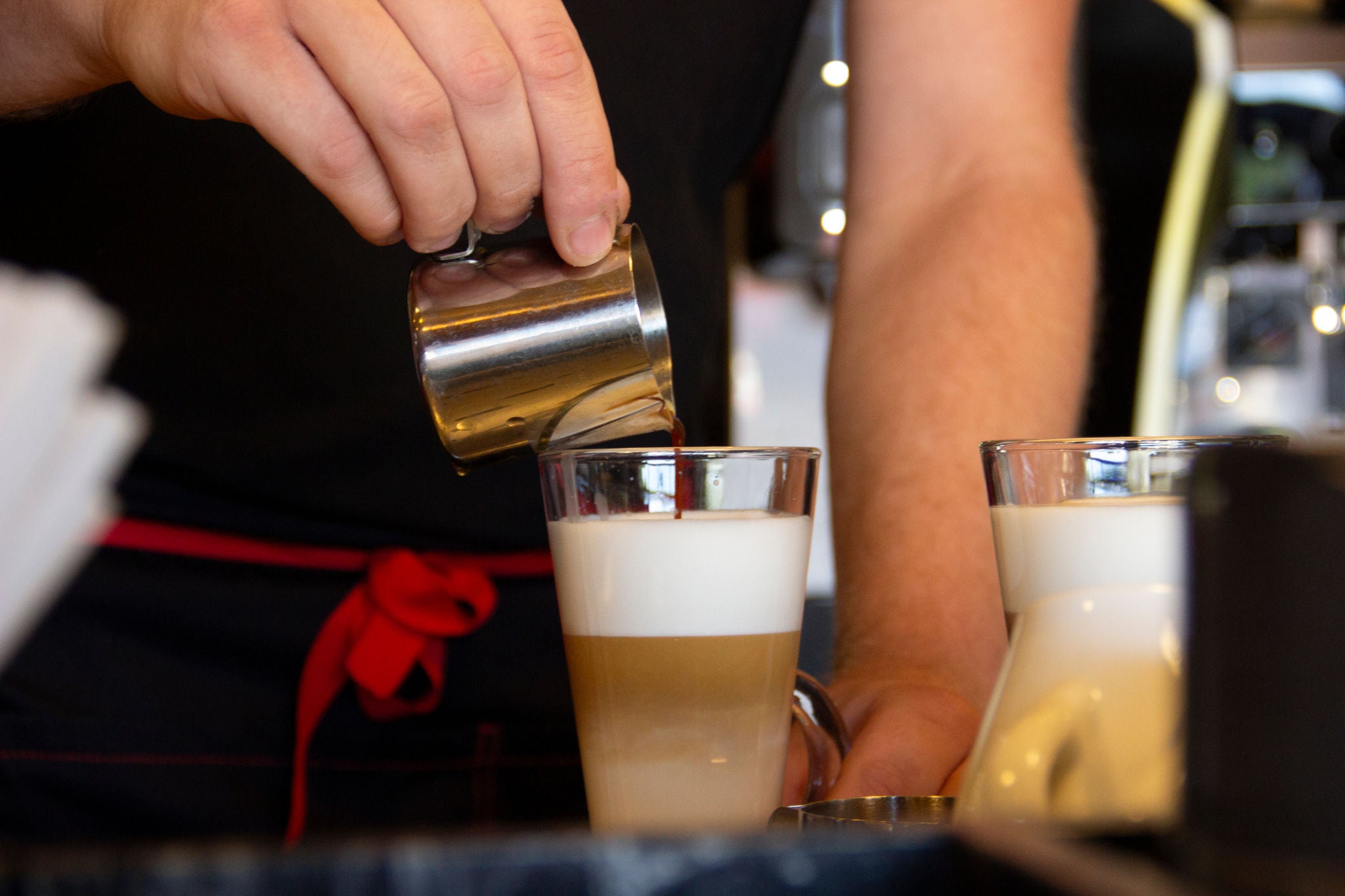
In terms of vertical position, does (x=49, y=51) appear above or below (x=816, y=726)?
above

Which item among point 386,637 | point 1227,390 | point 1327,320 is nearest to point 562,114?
point 386,637

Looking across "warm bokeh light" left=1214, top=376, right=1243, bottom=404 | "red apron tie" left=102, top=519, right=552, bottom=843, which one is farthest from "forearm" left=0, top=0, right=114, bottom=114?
"warm bokeh light" left=1214, top=376, right=1243, bottom=404

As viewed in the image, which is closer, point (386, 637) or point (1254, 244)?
point (386, 637)

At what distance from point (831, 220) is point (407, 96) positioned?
1832 mm

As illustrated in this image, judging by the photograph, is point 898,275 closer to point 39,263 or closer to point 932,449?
point 932,449

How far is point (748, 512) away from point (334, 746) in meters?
0.49

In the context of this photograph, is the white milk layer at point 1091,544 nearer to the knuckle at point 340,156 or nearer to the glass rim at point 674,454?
the glass rim at point 674,454

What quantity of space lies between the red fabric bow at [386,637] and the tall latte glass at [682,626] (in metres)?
0.31

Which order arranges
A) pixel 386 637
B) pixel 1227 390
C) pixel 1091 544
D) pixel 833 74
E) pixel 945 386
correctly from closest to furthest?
pixel 1091 544
pixel 386 637
pixel 945 386
pixel 833 74
pixel 1227 390

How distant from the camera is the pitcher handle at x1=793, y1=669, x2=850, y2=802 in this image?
0.63m

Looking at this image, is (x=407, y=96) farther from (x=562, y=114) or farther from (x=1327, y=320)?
(x=1327, y=320)

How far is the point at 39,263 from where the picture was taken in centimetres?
96

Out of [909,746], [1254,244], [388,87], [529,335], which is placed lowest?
[909,746]

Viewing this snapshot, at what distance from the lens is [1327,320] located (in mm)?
2590
